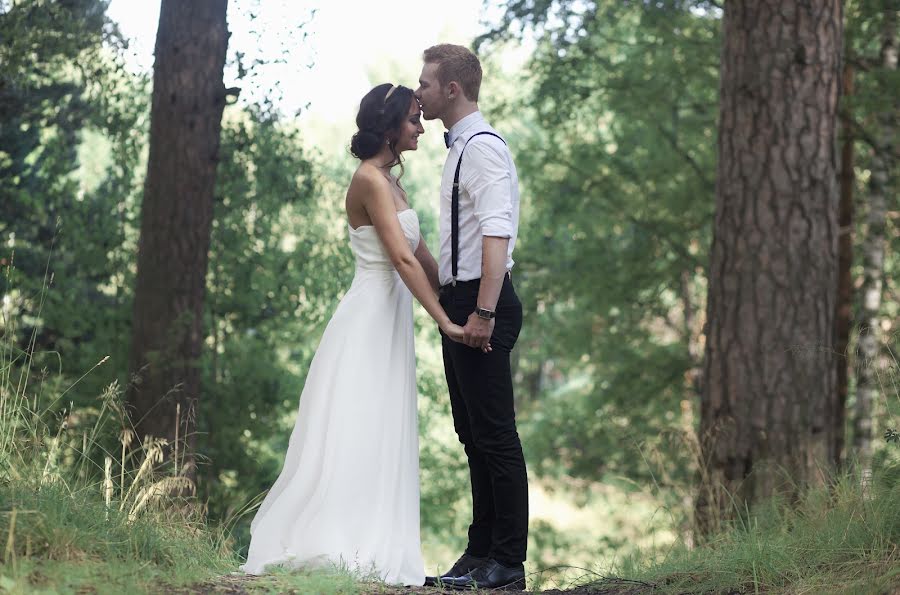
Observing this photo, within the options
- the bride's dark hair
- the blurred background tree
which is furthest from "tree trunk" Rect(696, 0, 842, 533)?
the bride's dark hair

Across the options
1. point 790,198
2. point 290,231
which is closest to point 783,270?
point 790,198

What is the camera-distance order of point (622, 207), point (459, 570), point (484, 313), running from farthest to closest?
point (622, 207), point (459, 570), point (484, 313)

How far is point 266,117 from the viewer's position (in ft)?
30.8

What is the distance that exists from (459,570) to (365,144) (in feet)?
6.61

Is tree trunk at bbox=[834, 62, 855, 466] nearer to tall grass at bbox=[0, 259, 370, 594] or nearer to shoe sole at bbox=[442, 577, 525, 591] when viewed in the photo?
shoe sole at bbox=[442, 577, 525, 591]

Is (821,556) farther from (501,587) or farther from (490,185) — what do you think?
(490,185)

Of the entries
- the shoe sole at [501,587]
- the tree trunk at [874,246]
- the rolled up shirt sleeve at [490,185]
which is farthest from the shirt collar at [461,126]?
the tree trunk at [874,246]

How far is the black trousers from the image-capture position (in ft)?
15.3

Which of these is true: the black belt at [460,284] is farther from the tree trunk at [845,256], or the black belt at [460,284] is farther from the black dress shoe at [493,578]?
the tree trunk at [845,256]

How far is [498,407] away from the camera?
4703 millimetres

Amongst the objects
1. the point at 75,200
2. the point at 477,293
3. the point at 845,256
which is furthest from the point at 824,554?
the point at 845,256

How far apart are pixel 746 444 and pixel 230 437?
18.0 ft

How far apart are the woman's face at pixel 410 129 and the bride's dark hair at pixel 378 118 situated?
0.9 inches

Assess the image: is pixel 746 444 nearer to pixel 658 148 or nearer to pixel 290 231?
pixel 290 231
